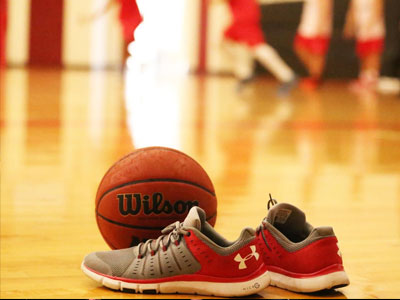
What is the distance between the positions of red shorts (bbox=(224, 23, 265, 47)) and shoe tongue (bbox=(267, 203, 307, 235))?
550 cm

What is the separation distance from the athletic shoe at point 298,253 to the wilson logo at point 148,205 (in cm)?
16

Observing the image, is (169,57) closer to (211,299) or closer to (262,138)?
(262,138)

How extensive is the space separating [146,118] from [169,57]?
823cm

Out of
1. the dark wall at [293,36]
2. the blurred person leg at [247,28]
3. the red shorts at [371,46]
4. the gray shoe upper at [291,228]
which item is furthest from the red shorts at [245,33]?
the gray shoe upper at [291,228]

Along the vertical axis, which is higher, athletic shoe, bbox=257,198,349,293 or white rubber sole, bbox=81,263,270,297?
athletic shoe, bbox=257,198,349,293

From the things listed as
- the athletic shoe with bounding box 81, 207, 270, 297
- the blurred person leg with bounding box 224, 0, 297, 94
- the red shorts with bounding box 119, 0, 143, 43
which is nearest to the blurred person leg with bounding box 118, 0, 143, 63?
the red shorts with bounding box 119, 0, 143, 43

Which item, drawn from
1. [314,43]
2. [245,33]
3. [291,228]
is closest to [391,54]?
[314,43]

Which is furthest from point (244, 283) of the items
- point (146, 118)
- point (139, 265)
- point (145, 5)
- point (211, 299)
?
point (145, 5)

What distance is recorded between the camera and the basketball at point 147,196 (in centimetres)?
152

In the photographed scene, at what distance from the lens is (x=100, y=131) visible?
3.99 meters

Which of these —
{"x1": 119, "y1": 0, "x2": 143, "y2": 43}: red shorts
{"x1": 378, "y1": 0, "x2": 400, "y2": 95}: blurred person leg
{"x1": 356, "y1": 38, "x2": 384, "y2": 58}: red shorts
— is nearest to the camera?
{"x1": 119, "y1": 0, "x2": 143, "y2": 43}: red shorts

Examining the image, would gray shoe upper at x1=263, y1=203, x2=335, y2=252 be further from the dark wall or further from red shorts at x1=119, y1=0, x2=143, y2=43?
the dark wall

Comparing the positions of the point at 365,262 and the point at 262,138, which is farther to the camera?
the point at 262,138

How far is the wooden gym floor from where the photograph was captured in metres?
1.57
